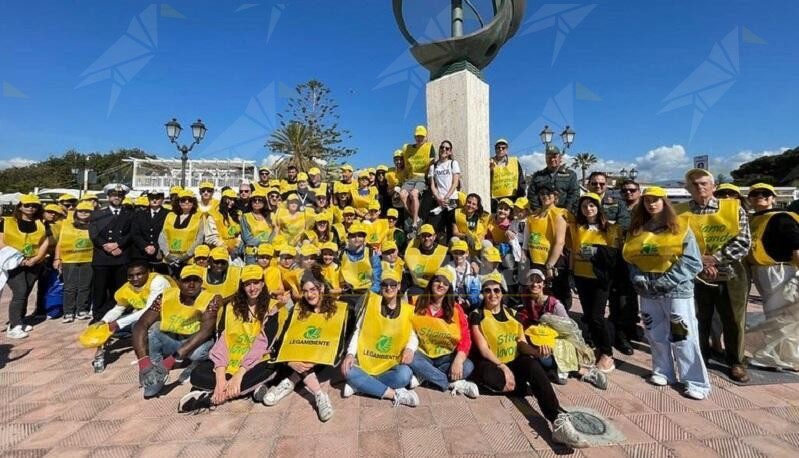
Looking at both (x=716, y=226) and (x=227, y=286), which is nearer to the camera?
(x=716, y=226)

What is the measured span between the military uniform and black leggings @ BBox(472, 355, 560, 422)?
9.79ft

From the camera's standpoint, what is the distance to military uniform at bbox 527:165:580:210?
226 inches

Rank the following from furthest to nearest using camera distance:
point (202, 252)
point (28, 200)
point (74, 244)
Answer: point (74, 244), point (28, 200), point (202, 252)

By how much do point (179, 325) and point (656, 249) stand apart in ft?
16.2

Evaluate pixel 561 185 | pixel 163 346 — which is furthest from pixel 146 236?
pixel 561 185

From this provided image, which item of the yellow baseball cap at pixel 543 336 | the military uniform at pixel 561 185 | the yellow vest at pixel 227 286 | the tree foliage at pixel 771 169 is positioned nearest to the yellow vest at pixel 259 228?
the yellow vest at pixel 227 286

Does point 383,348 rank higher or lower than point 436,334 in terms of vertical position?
lower

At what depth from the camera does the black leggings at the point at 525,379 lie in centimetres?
286

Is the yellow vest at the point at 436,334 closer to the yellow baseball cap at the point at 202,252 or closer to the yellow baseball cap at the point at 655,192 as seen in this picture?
the yellow baseball cap at the point at 655,192

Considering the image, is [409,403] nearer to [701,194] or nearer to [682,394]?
[682,394]

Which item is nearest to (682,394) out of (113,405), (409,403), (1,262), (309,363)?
(409,403)

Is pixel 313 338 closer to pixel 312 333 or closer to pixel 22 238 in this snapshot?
pixel 312 333

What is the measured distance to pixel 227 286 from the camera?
4.37 m

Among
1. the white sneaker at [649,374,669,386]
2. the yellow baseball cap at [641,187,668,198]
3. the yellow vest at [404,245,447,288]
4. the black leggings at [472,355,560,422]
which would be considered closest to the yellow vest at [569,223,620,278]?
the yellow baseball cap at [641,187,668,198]
